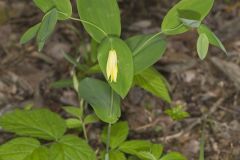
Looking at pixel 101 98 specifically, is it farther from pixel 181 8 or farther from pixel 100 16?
pixel 181 8

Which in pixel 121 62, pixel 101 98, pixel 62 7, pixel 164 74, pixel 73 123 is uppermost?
pixel 62 7

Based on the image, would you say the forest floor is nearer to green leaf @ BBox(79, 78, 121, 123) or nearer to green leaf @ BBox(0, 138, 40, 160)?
green leaf @ BBox(79, 78, 121, 123)

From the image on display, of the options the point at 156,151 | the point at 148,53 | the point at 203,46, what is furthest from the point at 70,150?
the point at 203,46

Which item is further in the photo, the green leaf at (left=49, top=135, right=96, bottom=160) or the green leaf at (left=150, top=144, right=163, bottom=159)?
the green leaf at (left=150, top=144, right=163, bottom=159)

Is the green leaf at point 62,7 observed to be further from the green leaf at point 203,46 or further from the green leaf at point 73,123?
the green leaf at point 73,123

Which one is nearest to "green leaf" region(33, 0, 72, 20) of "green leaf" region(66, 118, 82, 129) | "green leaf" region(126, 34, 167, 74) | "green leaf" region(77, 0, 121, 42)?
"green leaf" region(77, 0, 121, 42)

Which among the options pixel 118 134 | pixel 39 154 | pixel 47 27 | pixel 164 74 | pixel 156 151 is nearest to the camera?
pixel 47 27

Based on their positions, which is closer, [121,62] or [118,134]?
[121,62]
